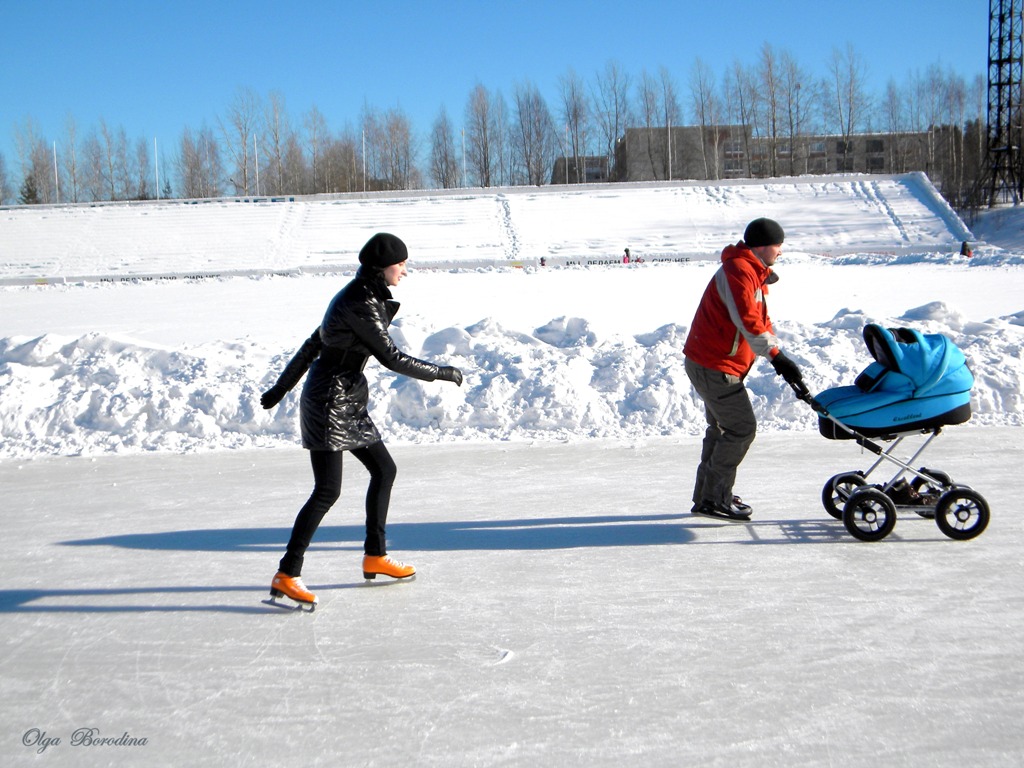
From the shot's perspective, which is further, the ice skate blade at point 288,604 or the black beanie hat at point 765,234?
the black beanie hat at point 765,234

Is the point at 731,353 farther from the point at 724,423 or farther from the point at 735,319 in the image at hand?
the point at 724,423

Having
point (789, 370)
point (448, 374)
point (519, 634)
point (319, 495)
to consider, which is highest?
point (448, 374)

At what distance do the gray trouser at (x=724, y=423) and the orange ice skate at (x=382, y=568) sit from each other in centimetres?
167

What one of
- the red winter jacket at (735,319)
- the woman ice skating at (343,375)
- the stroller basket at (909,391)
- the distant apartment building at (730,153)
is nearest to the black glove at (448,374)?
the woman ice skating at (343,375)

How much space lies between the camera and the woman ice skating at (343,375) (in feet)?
12.2

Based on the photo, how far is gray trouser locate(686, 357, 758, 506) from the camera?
474 cm

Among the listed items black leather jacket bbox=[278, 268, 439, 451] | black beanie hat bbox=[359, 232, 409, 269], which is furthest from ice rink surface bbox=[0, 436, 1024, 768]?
black beanie hat bbox=[359, 232, 409, 269]

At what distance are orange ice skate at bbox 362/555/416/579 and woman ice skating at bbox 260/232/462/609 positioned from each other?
0.31 meters

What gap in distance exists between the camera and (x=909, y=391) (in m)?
4.50

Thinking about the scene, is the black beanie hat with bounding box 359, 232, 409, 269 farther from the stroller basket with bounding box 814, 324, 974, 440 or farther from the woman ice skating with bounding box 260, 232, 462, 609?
the stroller basket with bounding box 814, 324, 974, 440

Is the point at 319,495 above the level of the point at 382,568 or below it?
above

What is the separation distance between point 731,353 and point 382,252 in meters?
1.92

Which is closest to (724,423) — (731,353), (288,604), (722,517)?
(731,353)

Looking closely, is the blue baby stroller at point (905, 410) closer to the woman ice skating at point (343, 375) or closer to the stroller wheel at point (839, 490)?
the stroller wheel at point (839, 490)
